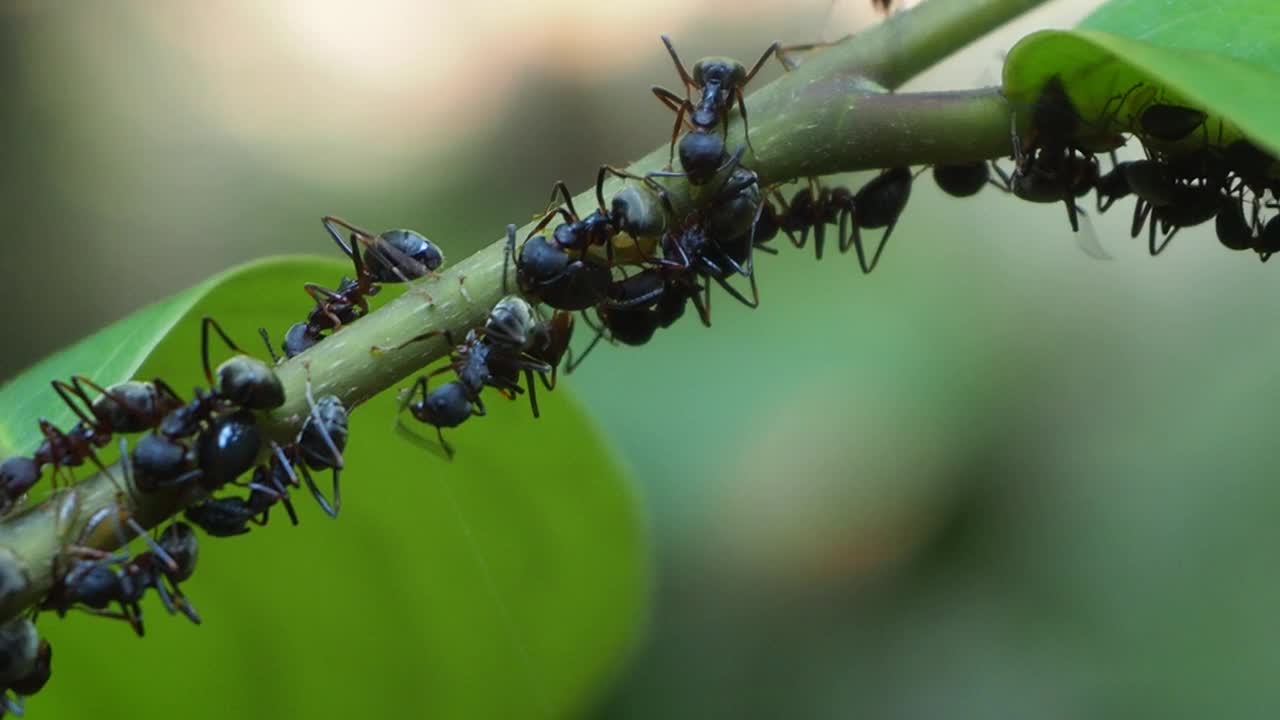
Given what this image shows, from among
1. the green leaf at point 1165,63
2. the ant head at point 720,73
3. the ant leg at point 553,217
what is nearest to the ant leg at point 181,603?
the ant leg at point 553,217

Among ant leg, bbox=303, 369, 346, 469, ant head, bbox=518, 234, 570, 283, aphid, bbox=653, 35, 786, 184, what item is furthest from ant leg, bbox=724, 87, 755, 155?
ant leg, bbox=303, 369, 346, 469

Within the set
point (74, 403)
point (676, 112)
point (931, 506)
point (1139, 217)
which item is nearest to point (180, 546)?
point (74, 403)

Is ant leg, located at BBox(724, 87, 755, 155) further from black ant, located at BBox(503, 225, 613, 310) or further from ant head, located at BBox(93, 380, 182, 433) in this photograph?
ant head, located at BBox(93, 380, 182, 433)

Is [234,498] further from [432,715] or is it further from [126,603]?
[432,715]

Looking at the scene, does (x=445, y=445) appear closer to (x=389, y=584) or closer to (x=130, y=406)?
(x=389, y=584)

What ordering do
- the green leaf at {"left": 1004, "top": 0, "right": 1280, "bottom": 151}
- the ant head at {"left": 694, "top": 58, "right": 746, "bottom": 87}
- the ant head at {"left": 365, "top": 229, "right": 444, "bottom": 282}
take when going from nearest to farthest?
the green leaf at {"left": 1004, "top": 0, "right": 1280, "bottom": 151}
the ant head at {"left": 365, "top": 229, "right": 444, "bottom": 282}
the ant head at {"left": 694, "top": 58, "right": 746, "bottom": 87}

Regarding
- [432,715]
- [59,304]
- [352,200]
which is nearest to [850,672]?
[432,715]
